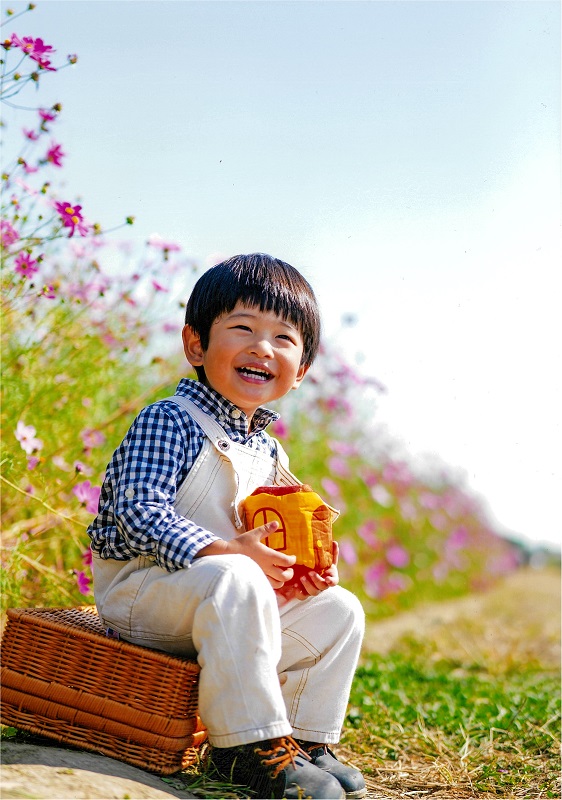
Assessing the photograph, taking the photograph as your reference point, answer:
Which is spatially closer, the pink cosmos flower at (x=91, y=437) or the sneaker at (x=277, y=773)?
the sneaker at (x=277, y=773)

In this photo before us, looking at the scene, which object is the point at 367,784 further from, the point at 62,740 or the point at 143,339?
the point at 143,339

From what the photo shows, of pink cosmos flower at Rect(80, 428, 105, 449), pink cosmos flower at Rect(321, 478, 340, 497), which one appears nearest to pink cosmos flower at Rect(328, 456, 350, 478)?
pink cosmos flower at Rect(321, 478, 340, 497)

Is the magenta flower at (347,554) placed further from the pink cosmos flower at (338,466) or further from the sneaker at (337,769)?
the sneaker at (337,769)

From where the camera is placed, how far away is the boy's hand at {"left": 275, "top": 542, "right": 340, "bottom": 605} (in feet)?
7.02

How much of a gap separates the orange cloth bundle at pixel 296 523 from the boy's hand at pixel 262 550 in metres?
0.06

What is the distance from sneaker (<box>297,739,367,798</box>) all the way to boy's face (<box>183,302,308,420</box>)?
2.77 ft

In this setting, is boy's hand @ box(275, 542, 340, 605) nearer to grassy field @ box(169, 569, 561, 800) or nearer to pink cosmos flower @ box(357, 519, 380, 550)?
grassy field @ box(169, 569, 561, 800)

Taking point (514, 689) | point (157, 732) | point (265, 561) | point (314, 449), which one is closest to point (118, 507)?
point (265, 561)

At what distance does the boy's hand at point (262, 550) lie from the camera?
1.98m

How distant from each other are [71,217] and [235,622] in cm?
138

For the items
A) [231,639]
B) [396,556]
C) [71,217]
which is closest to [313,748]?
[231,639]

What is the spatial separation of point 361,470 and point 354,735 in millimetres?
3283

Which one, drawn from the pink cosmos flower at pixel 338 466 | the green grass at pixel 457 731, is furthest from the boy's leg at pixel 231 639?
the pink cosmos flower at pixel 338 466

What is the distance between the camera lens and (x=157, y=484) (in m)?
2.01
